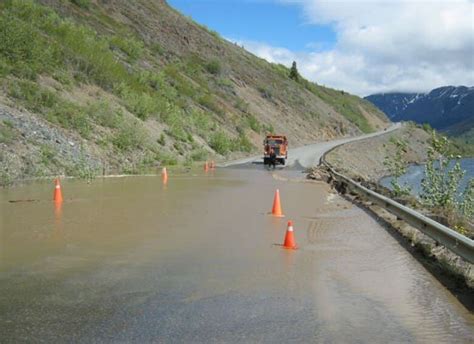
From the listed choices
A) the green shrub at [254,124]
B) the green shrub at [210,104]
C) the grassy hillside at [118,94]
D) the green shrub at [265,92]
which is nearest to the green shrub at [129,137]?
the grassy hillside at [118,94]

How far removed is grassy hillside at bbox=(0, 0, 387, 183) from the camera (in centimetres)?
2491

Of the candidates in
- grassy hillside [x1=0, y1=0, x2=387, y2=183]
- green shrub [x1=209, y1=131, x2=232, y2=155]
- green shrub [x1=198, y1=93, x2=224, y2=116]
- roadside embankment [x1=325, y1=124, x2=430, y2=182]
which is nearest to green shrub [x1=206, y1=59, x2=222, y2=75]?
grassy hillside [x1=0, y1=0, x2=387, y2=183]

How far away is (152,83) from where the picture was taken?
50.1m

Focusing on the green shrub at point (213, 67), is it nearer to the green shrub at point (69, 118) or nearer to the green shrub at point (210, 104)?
the green shrub at point (210, 104)

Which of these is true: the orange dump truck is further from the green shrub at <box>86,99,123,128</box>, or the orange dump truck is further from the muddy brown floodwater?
the muddy brown floodwater

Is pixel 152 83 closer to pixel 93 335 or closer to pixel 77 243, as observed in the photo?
pixel 77 243

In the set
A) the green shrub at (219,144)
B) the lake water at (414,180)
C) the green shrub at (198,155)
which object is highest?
the green shrub at (219,144)

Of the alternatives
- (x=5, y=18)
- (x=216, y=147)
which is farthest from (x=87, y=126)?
(x=216, y=147)

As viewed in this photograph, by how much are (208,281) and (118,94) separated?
33804 mm

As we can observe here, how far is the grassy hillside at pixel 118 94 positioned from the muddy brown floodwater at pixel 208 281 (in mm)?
8522

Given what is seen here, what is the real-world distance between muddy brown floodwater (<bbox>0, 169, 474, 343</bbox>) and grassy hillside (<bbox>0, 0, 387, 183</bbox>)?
8.52m

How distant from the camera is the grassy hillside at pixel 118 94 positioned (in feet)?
81.7

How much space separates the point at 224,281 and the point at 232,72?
73.4m

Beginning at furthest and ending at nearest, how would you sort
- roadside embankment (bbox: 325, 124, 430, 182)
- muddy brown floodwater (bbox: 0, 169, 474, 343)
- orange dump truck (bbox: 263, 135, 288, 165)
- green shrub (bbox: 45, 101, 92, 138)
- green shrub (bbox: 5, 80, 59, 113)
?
roadside embankment (bbox: 325, 124, 430, 182) → orange dump truck (bbox: 263, 135, 288, 165) → green shrub (bbox: 45, 101, 92, 138) → green shrub (bbox: 5, 80, 59, 113) → muddy brown floodwater (bbox: 0, 169, 474, 343)
